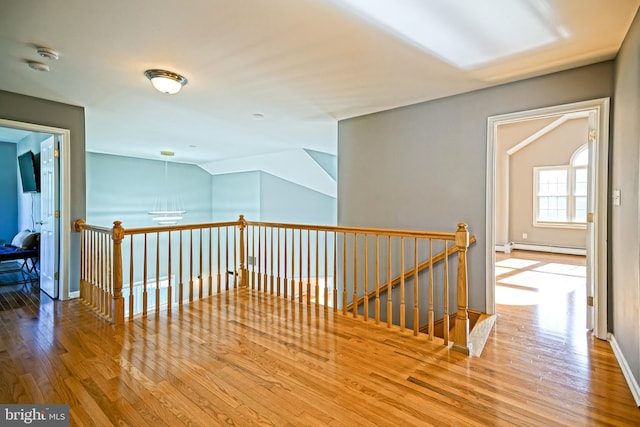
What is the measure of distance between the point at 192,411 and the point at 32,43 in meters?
2.78

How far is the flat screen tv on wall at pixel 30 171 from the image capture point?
4.65 metres

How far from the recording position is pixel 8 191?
5.56m

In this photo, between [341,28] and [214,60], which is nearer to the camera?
[341,28]

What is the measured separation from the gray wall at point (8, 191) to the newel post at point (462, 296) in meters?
7.53

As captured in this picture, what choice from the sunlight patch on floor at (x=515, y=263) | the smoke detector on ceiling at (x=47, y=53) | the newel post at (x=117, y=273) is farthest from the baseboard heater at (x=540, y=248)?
the smoke detector on ceiling at (x=47, y=53)

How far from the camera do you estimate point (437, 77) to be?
284cm

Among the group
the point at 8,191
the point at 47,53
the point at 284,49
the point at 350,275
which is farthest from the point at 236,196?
the point at 284,49

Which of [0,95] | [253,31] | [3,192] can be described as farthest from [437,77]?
[3,192]

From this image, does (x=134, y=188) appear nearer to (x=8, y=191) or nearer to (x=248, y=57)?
(x=8, y=191)

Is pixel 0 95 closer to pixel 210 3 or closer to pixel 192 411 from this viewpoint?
pixel 210 3

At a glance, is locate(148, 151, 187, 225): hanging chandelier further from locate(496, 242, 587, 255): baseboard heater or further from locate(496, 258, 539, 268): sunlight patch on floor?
locate(496, 242, 587, 255): baseboard heater

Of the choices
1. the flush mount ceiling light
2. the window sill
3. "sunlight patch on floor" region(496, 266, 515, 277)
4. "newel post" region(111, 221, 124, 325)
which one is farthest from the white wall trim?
"newel post" region(111, 221, 124, 325)

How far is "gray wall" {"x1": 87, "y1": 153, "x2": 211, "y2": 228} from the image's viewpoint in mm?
6730

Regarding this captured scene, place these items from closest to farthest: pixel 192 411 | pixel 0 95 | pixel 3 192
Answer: pixel 192 411 → pixel 0 95 → pixel 3 192
